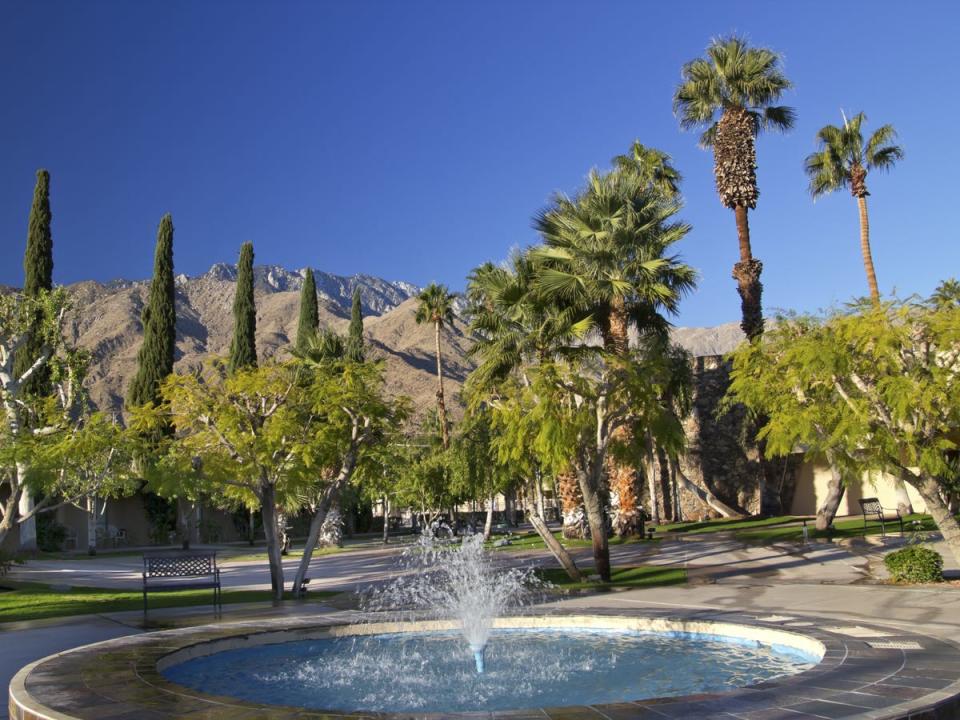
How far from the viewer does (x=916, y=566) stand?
14.5m

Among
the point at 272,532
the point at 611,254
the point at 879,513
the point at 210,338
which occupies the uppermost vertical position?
the point at 210,338

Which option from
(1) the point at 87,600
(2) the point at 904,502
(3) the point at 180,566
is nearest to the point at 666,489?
(2) the point at 904,502

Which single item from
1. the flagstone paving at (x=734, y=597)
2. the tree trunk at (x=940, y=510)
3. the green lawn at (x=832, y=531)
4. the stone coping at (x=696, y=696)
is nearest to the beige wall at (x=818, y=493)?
the green lawn at (x=832, y=531)

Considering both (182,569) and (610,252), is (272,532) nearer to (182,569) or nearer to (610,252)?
(182,569)

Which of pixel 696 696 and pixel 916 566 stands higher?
pixel 696 696

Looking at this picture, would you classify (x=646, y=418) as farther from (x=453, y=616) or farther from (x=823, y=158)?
(x=823, y=158)

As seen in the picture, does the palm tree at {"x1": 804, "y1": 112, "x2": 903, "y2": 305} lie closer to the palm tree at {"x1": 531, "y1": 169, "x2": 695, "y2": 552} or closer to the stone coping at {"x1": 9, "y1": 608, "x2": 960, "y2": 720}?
the palm tree at {"x1": 531, "y1": 169, "x2": 695, "y2": 552}

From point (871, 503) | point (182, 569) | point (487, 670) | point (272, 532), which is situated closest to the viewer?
point (487, 670)

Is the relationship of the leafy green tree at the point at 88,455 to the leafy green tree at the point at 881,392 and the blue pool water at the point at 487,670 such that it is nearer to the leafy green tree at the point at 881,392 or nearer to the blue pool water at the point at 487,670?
the blue pool water at the point at 487,670

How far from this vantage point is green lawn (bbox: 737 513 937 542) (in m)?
24.8

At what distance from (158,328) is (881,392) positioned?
35.3 m

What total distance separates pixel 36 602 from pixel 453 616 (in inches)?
372

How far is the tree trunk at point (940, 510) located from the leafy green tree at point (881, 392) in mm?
15

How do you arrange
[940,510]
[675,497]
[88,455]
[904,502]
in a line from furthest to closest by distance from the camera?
[675,497] < [904,502] < [88,455] < [940,510]
